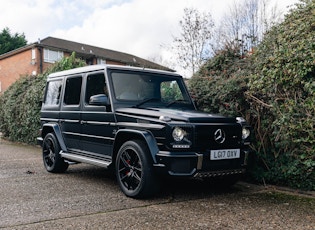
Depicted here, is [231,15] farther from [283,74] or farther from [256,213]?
[256,213]

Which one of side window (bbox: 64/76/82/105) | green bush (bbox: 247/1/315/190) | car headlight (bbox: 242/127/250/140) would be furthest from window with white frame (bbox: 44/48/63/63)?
car headlight (bbox: 242/127/250/140)

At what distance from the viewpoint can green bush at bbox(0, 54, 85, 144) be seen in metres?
11.7

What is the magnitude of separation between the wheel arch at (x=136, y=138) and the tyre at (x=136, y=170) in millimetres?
122

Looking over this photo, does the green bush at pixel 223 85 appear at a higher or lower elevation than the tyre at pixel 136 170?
higher

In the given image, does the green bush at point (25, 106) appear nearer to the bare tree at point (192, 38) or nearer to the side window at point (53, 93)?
the side window at point (53, 93)

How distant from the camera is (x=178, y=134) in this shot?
14.7ft

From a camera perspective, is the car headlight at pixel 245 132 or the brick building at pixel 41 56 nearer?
the car headlight at pixel 245 132

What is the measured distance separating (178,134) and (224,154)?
2.45 ft

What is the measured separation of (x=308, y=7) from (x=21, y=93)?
11006mm

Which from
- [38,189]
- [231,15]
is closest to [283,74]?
[38,189]

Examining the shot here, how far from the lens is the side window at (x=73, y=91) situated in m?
6.45

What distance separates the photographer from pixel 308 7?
207 inches

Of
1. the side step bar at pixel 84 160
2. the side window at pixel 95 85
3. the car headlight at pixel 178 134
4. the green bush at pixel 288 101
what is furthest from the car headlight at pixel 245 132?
the side window at pixel 95 85

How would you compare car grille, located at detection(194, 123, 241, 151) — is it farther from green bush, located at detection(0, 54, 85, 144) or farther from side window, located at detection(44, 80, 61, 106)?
green bush, located at detection(0, 54, 85, 144)
